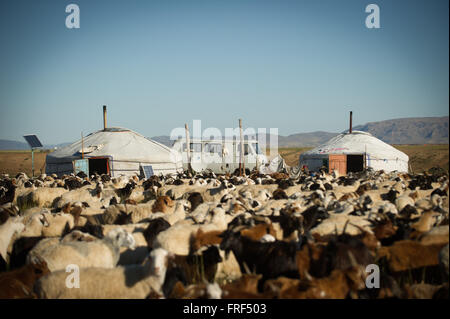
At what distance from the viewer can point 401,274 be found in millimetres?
5121

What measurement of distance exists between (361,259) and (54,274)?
13.6 feet

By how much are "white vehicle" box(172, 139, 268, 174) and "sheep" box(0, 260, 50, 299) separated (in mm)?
16212

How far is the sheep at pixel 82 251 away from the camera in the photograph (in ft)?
17.1

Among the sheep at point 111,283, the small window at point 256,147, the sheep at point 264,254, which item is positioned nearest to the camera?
the sheep at point 111,283

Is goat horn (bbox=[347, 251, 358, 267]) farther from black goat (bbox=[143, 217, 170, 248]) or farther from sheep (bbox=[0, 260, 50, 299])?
sheep (bbox=[0, 260, 50, 299])

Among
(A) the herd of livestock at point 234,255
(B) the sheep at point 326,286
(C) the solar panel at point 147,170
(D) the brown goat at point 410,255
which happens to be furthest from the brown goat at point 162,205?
(C) the solar panel at point 147,170

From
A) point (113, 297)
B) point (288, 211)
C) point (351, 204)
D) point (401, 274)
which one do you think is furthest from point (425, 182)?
point (113, 297)

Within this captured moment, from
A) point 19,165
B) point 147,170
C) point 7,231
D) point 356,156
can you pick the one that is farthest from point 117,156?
point 19,165

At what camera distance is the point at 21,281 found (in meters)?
4.56

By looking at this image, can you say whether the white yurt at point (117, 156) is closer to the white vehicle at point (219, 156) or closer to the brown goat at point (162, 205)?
the white vehicle at point (219, 156)

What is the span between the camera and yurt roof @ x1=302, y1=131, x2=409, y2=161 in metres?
21.9

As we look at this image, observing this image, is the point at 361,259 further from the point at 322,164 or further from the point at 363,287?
the point at 322,164

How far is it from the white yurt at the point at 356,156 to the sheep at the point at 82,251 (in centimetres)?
1760
